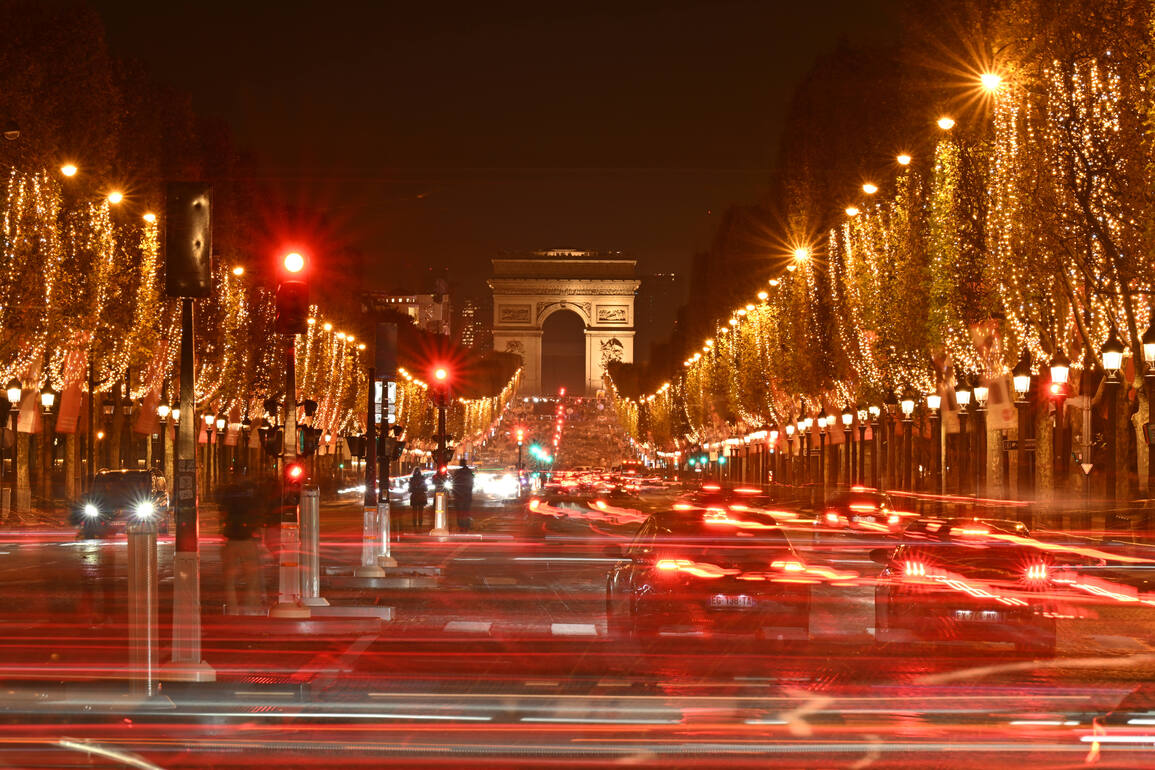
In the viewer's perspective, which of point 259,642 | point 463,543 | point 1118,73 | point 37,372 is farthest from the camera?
point 37,372

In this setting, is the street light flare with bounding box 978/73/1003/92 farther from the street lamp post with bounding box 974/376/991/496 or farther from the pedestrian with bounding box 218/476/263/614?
the pedestrian with bounding box 218/476/263/614

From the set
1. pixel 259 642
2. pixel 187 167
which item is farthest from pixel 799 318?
pixel 259 642

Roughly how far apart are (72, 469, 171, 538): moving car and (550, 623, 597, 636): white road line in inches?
866

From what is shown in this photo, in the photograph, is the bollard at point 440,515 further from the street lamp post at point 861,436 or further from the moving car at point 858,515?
the street lamp post at point 861,436

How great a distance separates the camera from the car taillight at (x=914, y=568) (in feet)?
54.4

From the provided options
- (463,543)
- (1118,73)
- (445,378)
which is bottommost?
(463,543)

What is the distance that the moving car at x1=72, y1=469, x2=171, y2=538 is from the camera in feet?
131

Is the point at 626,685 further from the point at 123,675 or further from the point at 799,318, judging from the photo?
the point at 799,318

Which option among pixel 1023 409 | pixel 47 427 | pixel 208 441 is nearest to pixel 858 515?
pixel 1023 409

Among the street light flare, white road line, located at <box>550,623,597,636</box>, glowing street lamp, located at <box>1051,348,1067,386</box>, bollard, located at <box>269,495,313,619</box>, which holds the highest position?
the street light flare

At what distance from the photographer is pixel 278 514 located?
20.6m

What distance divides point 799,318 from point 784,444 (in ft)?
35.8

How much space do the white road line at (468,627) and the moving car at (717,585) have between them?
2620 millimetres

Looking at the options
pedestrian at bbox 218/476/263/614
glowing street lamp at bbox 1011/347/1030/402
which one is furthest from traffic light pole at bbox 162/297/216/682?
glowing street lamp at bbox 1011/347/1030/402
